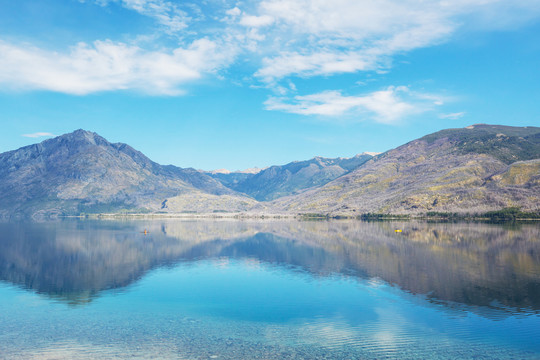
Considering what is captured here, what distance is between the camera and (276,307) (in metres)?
52.8

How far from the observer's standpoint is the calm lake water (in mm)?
36344

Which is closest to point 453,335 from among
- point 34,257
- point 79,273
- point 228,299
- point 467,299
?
point 467,299

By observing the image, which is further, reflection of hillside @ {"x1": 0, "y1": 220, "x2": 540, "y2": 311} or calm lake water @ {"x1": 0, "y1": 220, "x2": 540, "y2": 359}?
reflection of hillside @ {"x1": 0, "y1": 220, "x2": 540, "y2": 311}

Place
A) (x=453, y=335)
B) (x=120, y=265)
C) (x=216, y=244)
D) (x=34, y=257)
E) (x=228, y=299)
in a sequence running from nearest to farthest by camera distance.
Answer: (x=453, y=335)
(x=228, y=299)
(x=120, y=265)
(x=34, y=257)
(x=216, y=244)

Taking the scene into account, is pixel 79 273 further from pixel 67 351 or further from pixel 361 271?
pixel 361 271

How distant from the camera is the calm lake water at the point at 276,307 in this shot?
36.3m

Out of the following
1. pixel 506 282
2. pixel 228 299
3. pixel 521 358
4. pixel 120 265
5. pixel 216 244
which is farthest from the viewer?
pixel 216 244

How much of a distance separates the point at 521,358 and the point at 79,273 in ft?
261

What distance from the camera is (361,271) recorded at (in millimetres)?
79938

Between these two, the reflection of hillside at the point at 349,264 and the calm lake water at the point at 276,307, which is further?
the reflection of hillside at the point at 349,264

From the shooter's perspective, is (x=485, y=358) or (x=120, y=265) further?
(x=120, y=265)

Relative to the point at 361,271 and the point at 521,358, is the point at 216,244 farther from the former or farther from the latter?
the point at 521,358

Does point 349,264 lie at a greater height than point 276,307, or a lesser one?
lesser

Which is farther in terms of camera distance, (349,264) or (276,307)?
(349,264)
